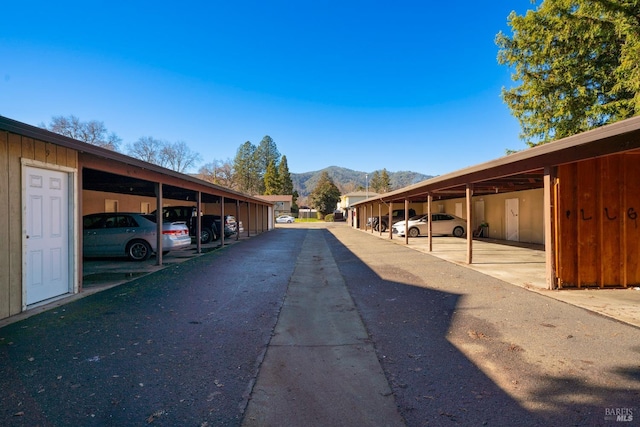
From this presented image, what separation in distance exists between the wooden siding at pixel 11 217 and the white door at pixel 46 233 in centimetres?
16

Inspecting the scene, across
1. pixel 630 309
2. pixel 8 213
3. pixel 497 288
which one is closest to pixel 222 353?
pixel 8 213

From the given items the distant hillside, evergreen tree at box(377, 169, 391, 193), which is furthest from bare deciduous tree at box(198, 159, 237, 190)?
the distant hillside

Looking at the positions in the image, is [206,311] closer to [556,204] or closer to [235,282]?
[235,282]

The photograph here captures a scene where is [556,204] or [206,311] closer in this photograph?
[206,311]

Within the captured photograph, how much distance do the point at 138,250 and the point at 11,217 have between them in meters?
6.48

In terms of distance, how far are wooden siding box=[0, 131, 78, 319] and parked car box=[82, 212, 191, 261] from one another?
19.7ft

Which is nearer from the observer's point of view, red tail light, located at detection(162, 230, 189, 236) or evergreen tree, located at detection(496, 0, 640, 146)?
red tail light, located at detection(162, 230, 189, 236)

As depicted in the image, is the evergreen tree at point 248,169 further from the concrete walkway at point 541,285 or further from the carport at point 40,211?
the carport at point 40,211

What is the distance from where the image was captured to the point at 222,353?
4.04 m

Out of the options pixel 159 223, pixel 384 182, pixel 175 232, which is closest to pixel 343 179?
pixel 384 182

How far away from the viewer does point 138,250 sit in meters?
11.6

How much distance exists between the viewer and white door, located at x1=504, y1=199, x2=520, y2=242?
59.6 feet

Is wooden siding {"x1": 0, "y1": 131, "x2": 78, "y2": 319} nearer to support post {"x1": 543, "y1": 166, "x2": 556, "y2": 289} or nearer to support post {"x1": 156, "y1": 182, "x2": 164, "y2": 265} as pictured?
support post {"x1": 156, "y1": 182, "x2": 164, "y2": 265}

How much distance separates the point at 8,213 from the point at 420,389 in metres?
6.11
